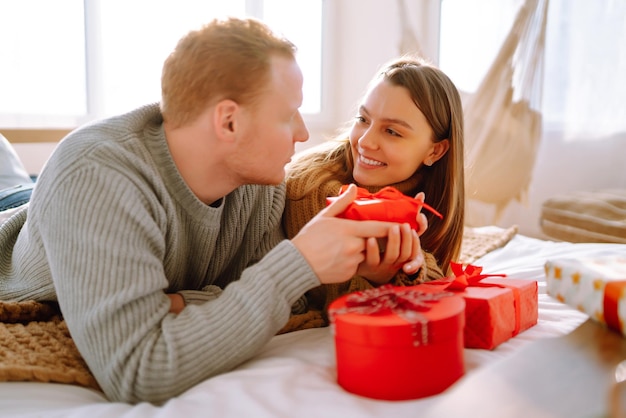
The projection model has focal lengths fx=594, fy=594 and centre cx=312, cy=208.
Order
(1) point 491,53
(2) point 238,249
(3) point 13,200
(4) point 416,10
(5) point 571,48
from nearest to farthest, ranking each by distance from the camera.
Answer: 1. (2) point 238,249
2. (3) point 13,200
3. (5) point 571,48
4. (1) point 491,53
5. (4) point 416,10

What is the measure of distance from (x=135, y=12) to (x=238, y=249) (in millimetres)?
1727

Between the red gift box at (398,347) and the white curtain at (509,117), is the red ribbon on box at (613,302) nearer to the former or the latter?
the red gift box at (398,347)

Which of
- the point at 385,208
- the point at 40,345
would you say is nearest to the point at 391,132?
the point at 385,208

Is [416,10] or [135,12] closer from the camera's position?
[135,12]

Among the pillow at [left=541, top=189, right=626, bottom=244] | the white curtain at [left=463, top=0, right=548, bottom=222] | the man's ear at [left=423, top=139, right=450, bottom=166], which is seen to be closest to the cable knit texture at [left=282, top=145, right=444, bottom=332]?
the man's ear at [left=423, top=139, right=450, bottom=166]

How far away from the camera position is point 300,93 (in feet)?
3.27

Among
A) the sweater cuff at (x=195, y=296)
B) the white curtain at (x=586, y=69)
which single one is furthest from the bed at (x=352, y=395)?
the white curtain at (x=586, y=69)

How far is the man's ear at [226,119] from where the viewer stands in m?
0.91

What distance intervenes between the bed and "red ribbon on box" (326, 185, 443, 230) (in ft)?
0.72

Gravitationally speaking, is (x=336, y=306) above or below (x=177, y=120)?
below

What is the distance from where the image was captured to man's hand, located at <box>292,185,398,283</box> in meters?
0.84

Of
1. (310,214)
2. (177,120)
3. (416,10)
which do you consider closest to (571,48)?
(416,10)

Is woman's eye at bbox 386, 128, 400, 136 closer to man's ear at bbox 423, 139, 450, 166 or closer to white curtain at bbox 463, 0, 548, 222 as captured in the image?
man's ear at bbox 423, 139, 450, 166

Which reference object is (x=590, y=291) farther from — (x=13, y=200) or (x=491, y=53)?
(x=491, y=53)
